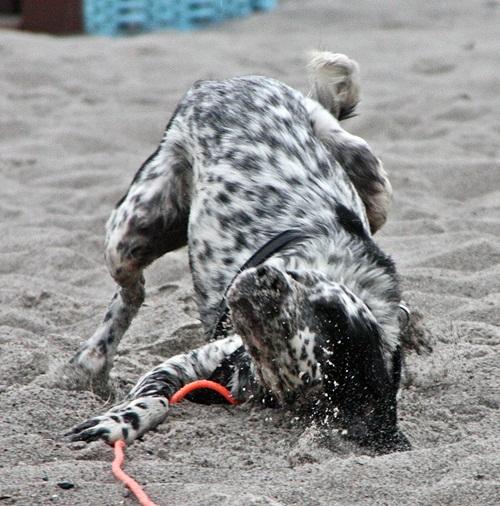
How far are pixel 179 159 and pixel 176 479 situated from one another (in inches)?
67.4

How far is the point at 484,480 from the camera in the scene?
3.04 metres

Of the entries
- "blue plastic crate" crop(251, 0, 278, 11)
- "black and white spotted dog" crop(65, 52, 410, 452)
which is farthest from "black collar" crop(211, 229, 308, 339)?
"blue plastic crate" crop(251, 0, 278, 11)

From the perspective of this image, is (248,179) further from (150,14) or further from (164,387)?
(150,14)

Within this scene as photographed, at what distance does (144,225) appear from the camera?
454 centimetres

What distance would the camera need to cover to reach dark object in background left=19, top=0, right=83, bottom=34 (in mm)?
11789

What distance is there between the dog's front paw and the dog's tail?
1719 mm

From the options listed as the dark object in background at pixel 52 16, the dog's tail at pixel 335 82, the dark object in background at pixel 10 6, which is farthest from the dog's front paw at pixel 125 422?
the dark object in background at pixel 10 6

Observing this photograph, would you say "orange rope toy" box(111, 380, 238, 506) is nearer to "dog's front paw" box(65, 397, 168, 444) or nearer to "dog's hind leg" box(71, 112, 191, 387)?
"dog's front paw" box(65, 397, 168, 444)

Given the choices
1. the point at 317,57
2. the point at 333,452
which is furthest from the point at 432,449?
the point at 317,57

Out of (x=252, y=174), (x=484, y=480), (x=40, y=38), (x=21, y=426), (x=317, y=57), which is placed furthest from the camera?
(x=40, y=38)

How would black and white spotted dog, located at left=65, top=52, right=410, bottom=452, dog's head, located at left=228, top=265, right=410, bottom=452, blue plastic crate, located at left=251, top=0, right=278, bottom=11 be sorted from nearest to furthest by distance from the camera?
dog's head, located at left=228, top=265, right=410, bottom=452
black and white spotted dog, located at left=65, top=52, right=410, bottom=452
blue plastic crate, located at left=251, top=0, right=278, bottom=11

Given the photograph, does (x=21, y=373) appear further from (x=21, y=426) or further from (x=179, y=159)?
(x=179, y=159)

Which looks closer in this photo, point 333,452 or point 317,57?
point 333,452

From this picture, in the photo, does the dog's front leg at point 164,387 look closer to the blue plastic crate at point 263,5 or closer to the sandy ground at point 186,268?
the sandy ground at point 186,268
